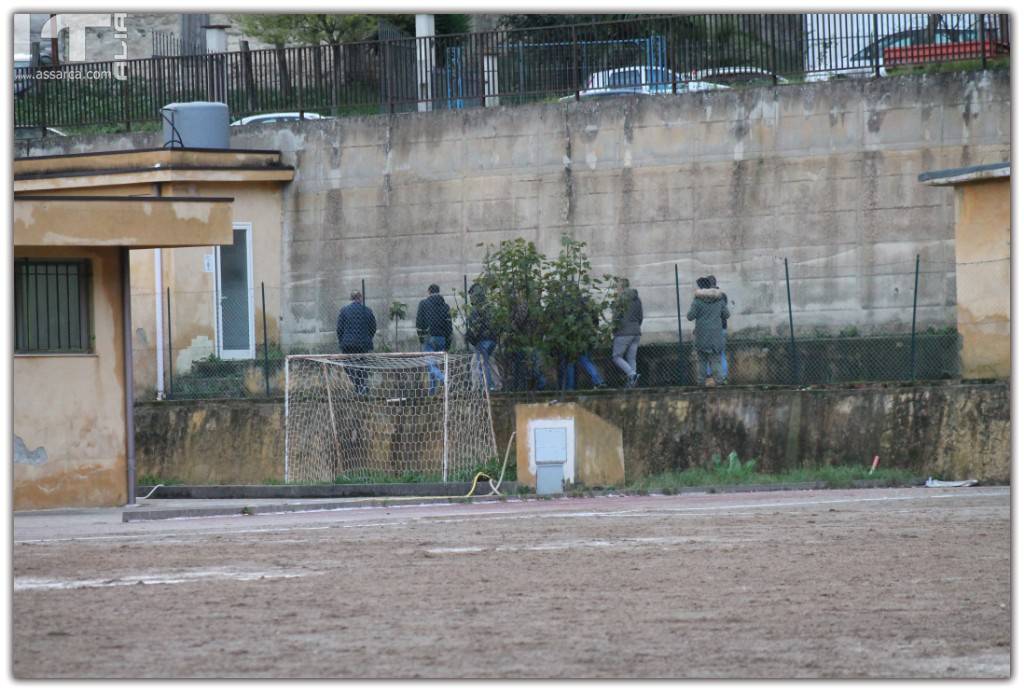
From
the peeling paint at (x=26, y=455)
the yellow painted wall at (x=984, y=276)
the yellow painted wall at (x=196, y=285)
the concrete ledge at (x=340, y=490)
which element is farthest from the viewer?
the yellow painted wall at (x=196, y=285)

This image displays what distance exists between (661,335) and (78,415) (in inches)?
396

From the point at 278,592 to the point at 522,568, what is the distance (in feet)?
6.94

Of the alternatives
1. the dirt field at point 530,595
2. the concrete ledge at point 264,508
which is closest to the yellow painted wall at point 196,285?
the concrete ledge at point 264,508

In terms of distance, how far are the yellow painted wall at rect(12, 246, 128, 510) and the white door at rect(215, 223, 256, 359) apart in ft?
24.6

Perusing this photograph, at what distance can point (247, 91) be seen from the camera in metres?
31.5

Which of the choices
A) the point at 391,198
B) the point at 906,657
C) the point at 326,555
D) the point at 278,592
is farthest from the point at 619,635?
the point at 391,198

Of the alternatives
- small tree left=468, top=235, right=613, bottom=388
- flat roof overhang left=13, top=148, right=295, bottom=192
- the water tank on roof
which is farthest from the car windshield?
the water tank on roof

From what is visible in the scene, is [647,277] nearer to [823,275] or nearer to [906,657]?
[823,275]

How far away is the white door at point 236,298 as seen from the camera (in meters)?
28.3

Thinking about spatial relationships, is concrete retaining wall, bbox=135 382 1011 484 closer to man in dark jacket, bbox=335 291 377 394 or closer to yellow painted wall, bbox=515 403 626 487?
yellow painted wall, bbox=515 403 626 487

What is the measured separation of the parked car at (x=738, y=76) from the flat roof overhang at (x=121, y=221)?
1093cm

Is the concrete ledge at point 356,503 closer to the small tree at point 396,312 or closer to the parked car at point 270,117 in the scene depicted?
the small tree at point 396,312

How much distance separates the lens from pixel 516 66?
29.3m

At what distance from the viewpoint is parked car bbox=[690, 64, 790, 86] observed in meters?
28.0
